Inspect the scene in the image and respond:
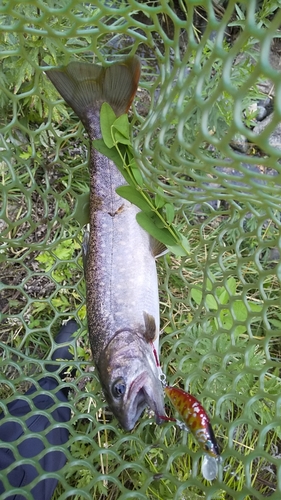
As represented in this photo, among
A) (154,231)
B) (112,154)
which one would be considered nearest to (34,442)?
(154,231)

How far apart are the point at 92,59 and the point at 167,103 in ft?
3.27

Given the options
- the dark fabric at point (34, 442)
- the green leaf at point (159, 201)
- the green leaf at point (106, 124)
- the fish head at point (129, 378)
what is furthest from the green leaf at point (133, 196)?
the dark fabric at point (34, 442)

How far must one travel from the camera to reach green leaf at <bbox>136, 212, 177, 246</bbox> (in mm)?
1396

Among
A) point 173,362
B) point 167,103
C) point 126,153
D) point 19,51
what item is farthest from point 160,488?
point 19,51

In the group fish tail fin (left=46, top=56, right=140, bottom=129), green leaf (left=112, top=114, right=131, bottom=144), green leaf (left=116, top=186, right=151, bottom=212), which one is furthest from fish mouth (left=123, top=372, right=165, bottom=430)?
fish tail fin (left=46, top=56, right=140, bottom=129)

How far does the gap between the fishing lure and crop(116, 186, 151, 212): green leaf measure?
58 centimetres

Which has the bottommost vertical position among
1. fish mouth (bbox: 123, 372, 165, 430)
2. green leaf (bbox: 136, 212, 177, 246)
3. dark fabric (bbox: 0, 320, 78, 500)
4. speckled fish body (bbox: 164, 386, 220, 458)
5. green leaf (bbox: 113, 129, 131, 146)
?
dark fabric (bbox: 0, 320, 78, 500)

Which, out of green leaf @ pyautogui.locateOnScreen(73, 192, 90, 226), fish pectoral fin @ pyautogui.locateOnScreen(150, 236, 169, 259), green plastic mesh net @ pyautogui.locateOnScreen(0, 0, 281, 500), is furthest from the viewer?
green leaf @ pyautogui.locateOnScreen(73, 192, 90, 226)

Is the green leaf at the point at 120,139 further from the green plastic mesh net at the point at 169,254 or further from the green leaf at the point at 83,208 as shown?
the green leaf at the point at 83,208

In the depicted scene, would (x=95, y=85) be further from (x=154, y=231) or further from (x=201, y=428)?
(x=201, y=428)

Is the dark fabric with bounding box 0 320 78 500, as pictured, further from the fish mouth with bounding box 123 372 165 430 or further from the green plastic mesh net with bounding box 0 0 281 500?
the fish mouth with bounding box 123 372 165 430

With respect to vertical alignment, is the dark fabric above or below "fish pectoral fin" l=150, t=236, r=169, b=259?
below

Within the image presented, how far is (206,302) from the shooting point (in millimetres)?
1592

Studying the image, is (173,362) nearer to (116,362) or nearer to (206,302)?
(206,302)
